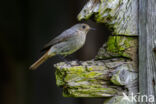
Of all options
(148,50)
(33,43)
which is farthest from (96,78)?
(33,43)

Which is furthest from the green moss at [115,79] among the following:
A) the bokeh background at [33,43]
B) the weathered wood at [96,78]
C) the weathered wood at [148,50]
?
the bokeh background at [33,43]

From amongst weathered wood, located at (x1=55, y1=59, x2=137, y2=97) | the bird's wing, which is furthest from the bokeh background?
weathered wood, located at (x1=55, y1=59, x2=137, y2=97)

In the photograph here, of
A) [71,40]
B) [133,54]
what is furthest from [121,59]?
[71,40]

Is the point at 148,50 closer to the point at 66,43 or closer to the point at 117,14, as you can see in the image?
the point at 117,14

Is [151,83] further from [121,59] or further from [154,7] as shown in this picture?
[154,7]

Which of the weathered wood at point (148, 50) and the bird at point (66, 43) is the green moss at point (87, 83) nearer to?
the weathered wood at point (148, 50)
